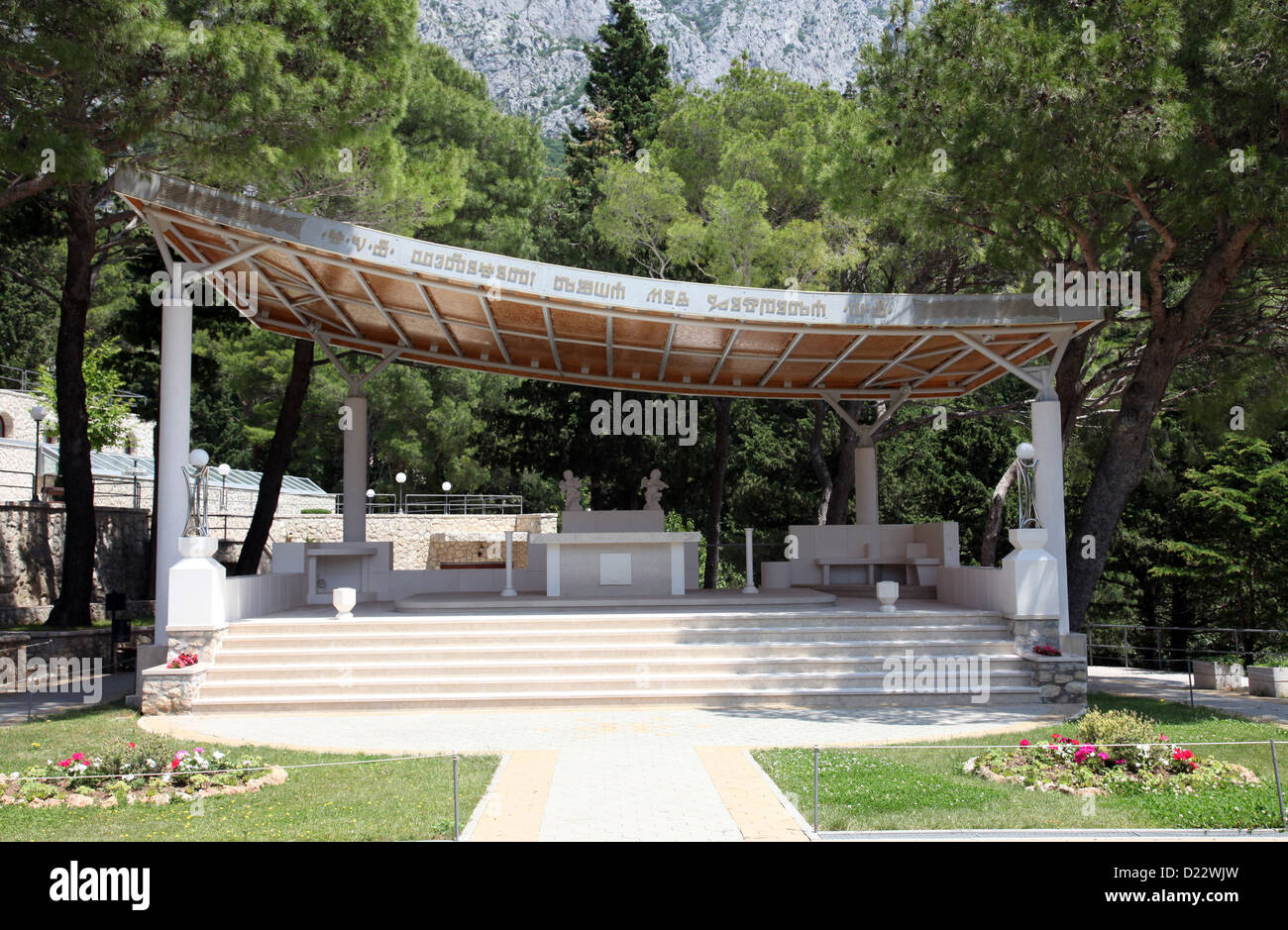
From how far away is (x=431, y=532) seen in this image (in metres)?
36.2

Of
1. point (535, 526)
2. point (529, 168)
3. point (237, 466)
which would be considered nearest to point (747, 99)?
point (529, 168)

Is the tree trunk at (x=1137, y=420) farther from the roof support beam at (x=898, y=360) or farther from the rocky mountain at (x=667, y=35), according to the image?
the rocky mountain at (x=667, y=35)

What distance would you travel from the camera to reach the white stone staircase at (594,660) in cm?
1185

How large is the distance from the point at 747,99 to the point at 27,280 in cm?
1721

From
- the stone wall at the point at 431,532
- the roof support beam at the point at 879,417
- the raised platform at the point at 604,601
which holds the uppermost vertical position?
the roof support beam at the point at 879,417

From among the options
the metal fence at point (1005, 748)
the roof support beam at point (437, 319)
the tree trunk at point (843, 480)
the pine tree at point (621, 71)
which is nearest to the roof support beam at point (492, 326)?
the roof support beam at point (437, 319)

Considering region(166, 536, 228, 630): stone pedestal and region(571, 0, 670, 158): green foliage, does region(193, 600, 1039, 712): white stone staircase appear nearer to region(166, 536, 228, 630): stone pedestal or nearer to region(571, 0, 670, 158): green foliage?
region(166, 536, 228, 630): stone pedestal

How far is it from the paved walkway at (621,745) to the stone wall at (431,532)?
23137 millimetres

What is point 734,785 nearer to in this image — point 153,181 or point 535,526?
point 153,181

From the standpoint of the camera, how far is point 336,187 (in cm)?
1673

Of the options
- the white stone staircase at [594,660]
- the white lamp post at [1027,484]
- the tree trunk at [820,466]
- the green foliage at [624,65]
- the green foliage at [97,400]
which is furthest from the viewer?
the green foliage at [624,65]

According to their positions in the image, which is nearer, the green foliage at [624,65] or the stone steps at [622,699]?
the stone steps at [622,699]
